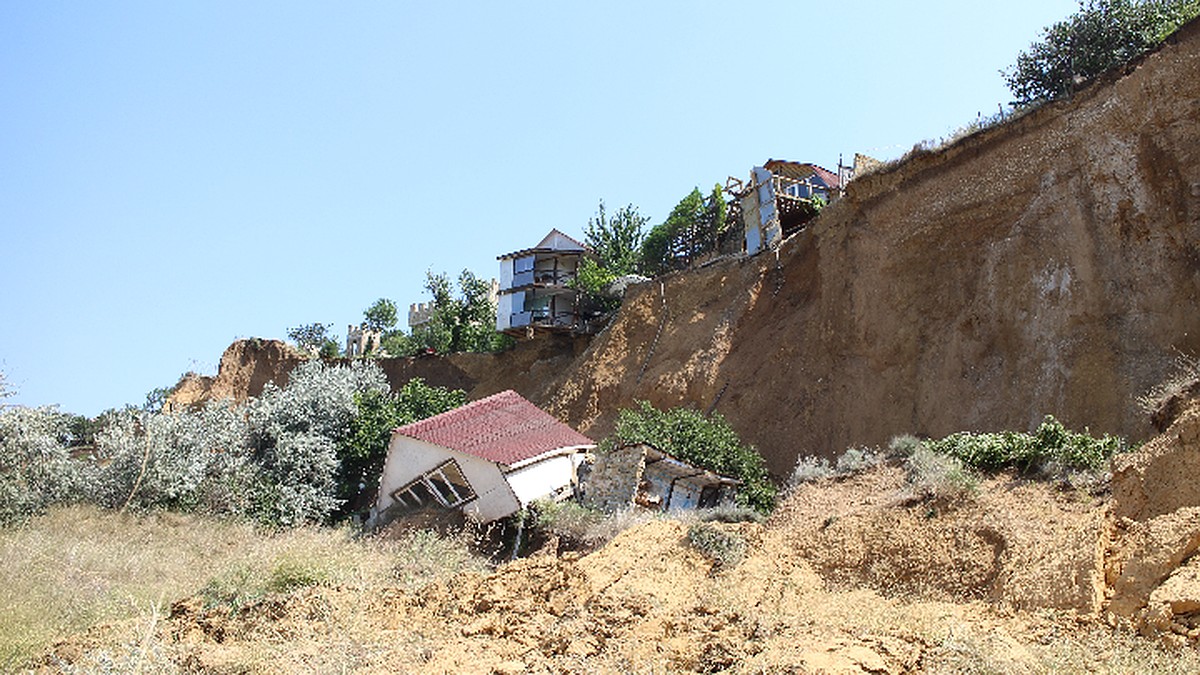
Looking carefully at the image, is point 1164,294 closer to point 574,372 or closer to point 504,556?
point 504,556

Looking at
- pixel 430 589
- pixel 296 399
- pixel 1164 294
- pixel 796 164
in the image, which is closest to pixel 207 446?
pixel 296 399

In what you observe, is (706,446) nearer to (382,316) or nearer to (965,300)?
(965,300)

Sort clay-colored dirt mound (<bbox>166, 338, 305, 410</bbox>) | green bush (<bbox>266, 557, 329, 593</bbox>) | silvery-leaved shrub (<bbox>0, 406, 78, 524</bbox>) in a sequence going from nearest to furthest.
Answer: green bush (<bbox>266, 557, 329, 593</bbox>)
silvery-leaved shrub (<bbox>0, 406, 78, 524</bbox>)
clay-colored dirt mound (<bbox>166, 338, 305, 410</bbox>)

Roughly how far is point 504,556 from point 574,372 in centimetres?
1180

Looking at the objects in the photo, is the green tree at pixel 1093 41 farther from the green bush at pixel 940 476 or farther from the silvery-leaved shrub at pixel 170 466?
the silvery-leaved shrub at pixel 170 466

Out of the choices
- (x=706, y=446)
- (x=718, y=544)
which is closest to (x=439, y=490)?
(x=706, y=446)

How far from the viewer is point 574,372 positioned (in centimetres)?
3017

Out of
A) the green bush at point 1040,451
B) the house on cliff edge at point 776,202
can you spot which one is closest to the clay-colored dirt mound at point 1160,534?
the green bush at point 1040,451

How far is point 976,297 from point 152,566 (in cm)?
1741

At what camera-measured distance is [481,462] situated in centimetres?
2003

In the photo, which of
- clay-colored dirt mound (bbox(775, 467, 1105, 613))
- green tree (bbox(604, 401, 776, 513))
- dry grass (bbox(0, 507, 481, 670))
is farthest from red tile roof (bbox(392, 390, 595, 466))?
clay-colored dirt mound (bbox(775, 467, 1105, 613))

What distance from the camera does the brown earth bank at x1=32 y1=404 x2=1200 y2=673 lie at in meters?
8.57

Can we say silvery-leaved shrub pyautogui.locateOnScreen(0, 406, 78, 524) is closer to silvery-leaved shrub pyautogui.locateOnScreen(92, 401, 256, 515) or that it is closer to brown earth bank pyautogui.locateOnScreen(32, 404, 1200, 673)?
silvery-leaved shrub pyautogui.locateOnScreen(92, 401, 256, 515)

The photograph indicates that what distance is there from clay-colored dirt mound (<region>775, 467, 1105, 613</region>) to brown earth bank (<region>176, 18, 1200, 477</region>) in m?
6.16
